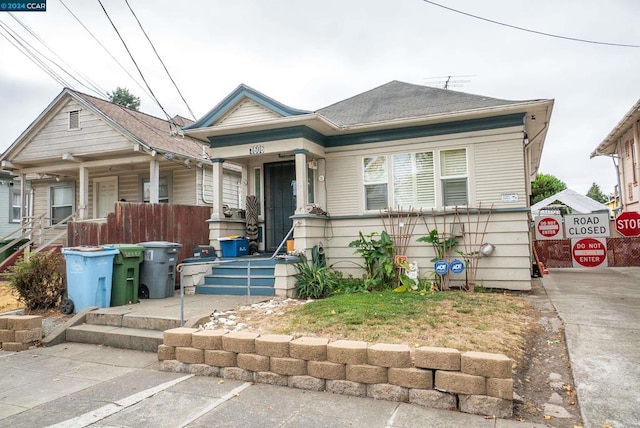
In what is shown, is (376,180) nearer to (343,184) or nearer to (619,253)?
→ (343,184)

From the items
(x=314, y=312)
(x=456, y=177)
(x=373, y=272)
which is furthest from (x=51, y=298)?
(x=456, y=177)

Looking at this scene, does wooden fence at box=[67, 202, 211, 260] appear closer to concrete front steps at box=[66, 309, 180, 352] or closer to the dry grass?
concrete front steps at box=[66, 309, 180, 352]

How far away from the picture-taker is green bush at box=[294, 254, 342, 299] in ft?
25.2

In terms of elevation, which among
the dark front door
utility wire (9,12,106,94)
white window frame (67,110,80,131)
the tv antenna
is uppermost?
utility wire (9,12,106,94)

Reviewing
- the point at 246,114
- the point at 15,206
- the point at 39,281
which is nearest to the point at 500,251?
the point at 246,114

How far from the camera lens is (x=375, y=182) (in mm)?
9094

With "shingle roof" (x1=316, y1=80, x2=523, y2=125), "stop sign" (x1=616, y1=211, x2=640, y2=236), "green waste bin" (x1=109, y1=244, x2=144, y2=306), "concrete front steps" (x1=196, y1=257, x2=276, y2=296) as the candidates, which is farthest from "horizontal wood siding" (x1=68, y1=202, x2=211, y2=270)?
"stop sign" (x1=616, y1=211, x2=640, y2=236)

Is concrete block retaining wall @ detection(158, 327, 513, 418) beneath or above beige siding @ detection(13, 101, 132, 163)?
beneath

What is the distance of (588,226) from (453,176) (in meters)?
2.73

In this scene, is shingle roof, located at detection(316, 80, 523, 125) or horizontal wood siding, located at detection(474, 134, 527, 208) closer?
horizontal wood siding, located at detection(474, 134, 527, 208)

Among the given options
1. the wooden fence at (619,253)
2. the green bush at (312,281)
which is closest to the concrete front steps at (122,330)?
the green bush at (312,281)

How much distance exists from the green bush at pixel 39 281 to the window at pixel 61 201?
8.32 m

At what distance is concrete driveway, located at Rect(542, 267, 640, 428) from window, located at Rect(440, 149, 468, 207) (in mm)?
2480

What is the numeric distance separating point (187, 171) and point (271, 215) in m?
3.79
